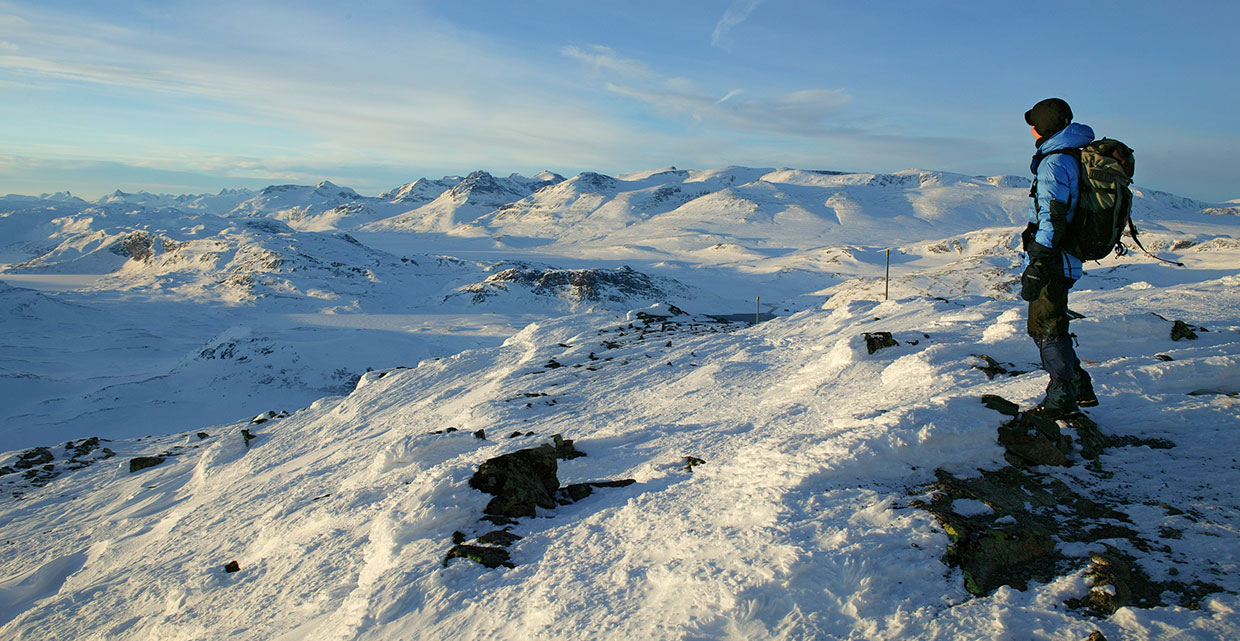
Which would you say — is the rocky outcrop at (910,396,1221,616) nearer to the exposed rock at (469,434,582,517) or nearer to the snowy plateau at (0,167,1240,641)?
the snowy plateau at (0,167,1240,641)

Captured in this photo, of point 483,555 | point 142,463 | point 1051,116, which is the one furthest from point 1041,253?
point 142,463

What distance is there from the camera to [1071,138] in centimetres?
507

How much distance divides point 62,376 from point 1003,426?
52240 mm

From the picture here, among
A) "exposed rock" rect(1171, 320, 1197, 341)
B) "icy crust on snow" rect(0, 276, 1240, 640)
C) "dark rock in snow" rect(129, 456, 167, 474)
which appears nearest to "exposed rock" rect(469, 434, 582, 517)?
"icy crust on snow" rect(0, 276, 1240, 640)

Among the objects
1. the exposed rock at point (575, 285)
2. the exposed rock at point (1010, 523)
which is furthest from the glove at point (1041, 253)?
the exposed rock at point (575, 285)

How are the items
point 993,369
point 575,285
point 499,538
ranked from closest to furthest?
→ 1. point 499,538
2. point 993,369
3. point 575,285

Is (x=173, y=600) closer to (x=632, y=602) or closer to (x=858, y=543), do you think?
(x=632, y=602)

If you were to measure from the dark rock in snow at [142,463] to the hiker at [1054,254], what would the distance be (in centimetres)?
1824

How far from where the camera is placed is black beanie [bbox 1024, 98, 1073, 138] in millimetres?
5293

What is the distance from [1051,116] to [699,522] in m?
4.58

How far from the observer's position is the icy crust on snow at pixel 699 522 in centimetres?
346

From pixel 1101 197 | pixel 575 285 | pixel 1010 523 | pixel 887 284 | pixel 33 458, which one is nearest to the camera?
pixel 1010 523

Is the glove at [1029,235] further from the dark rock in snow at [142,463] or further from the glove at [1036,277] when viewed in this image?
the dark rock in snow at [142,463]

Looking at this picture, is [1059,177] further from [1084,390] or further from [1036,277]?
[1084,390]
